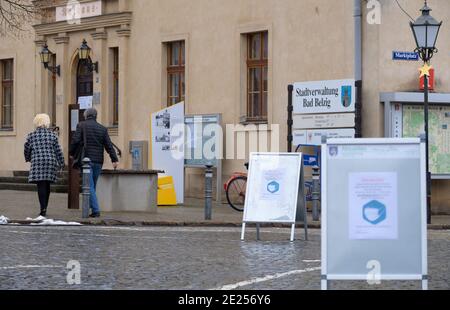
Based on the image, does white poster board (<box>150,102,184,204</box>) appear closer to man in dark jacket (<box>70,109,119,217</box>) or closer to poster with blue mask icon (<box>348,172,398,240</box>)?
man in dark jacket (<box>70,109,119,217</box>)

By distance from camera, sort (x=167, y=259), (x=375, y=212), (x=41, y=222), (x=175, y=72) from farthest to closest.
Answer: (x=175, y=72) < (x=41, y=222) < (x=167, y=259) < (x=375, y=212)

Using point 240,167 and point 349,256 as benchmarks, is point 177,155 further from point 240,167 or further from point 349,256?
point 349,256

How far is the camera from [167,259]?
12727 mm

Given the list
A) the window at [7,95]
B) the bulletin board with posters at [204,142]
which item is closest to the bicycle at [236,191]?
the bulletin board with posters at [204,142]

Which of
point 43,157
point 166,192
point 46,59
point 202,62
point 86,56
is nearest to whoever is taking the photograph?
point 43,157

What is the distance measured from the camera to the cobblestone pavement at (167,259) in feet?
34.4

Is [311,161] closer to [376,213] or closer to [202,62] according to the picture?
[202,62]

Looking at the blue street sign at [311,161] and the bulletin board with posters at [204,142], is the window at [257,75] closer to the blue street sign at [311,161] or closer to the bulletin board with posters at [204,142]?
the bulletin board with posters at [204,142]

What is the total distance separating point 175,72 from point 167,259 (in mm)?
16392

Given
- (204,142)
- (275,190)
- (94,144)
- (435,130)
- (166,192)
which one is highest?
(435,130)

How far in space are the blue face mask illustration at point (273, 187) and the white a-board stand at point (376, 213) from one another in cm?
683

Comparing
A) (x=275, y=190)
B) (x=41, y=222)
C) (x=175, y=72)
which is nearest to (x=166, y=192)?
(x=175, y=72)

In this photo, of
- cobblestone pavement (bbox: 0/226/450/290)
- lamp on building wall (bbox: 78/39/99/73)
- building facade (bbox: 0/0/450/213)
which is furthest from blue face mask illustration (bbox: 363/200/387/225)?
lamp on building wall (bbox: 78/39/99/73)
